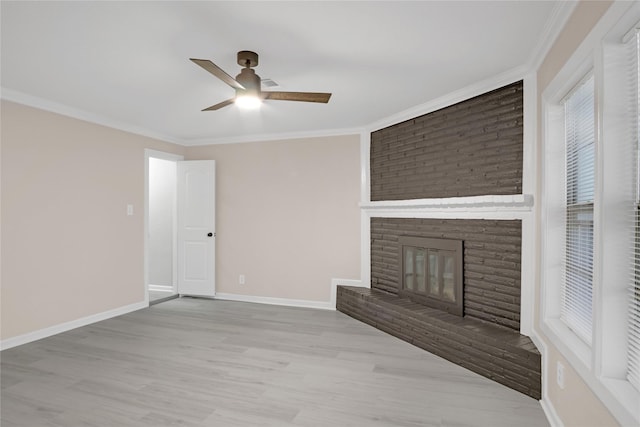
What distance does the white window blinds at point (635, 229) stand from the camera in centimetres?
149

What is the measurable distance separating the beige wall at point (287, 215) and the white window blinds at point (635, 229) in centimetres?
338

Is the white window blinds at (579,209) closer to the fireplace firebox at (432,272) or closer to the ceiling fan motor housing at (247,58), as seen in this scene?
the fireplace firebox at (432,272)

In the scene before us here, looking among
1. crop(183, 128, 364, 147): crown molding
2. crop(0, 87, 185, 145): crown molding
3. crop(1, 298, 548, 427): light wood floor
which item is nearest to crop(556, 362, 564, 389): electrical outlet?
crop(1, 298, 548, 427): light wood floor

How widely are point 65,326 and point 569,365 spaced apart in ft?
14.8

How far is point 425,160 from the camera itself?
388 centimetres

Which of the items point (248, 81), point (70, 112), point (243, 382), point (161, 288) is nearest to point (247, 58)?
point (248, 81)

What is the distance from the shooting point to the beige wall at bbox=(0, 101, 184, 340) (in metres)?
3.50

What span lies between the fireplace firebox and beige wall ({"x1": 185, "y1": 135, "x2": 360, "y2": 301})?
2.84 feet

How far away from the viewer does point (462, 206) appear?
3371 millimetres

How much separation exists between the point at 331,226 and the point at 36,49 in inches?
136

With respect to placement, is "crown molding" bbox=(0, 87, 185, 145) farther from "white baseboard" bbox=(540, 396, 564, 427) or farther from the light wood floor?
"white baseboard" bbox=(540, 396, 564, 427)

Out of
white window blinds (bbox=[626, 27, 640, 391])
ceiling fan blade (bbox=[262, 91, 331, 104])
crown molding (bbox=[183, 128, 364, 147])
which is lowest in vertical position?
white window blinds (bbox=[626, 27, 640, 391])

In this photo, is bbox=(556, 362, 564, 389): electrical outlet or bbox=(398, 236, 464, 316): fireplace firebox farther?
bbox=(398, 236, 464, 316): fireplace firebox

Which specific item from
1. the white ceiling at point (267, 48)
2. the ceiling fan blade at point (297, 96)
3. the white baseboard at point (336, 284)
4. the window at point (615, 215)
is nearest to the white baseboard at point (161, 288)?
the white baseboard at point (336, 284)
